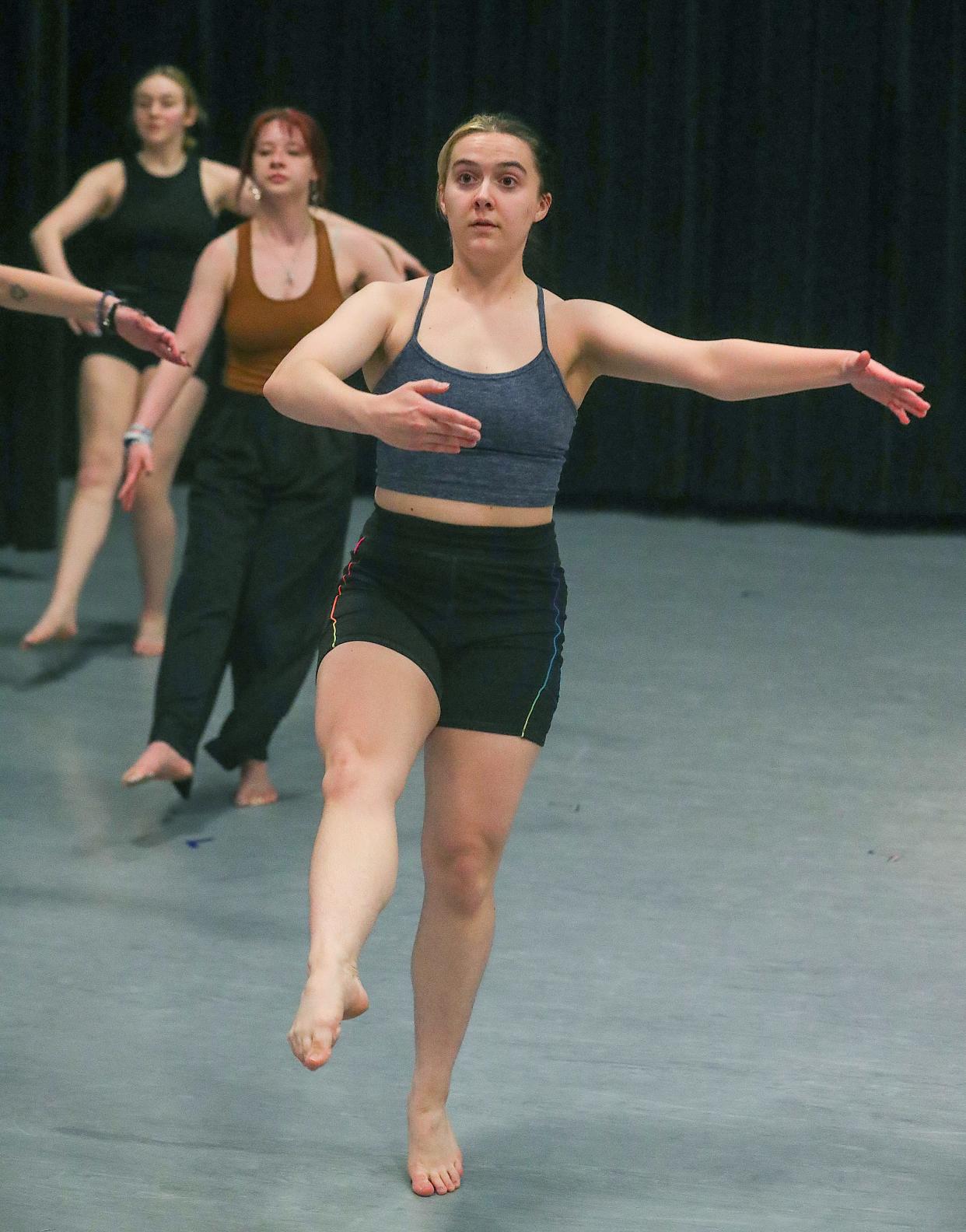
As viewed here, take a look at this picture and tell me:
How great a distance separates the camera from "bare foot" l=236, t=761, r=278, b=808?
439 centimetres

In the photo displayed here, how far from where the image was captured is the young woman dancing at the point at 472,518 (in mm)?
2445


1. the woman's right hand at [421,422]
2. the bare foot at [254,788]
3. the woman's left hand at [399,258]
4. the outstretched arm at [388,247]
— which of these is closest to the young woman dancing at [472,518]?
the woman's right hand at [421,422]

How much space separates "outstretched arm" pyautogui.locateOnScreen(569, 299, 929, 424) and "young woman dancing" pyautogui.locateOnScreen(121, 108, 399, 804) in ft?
5.65

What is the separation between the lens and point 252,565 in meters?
4.32

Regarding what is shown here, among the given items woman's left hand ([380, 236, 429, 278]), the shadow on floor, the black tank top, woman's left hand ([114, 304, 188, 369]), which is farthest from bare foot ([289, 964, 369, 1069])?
the black tank top

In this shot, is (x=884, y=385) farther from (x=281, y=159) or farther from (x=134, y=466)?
(x=281, y=159)

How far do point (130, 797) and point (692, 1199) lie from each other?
7.31ft

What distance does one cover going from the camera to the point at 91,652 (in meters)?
5.89

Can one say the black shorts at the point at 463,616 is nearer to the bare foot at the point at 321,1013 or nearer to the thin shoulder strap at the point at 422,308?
the thin shoulder strap at the point at 422,308

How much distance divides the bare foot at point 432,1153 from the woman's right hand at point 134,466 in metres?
1.76

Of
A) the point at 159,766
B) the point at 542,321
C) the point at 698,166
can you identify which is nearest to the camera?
the point at 542,321

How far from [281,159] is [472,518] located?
190 cm

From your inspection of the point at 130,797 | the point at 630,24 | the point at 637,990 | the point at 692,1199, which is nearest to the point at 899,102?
the point at 630,24

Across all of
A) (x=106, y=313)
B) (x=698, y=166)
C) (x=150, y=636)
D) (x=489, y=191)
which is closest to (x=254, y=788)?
(x=106, y=313)
